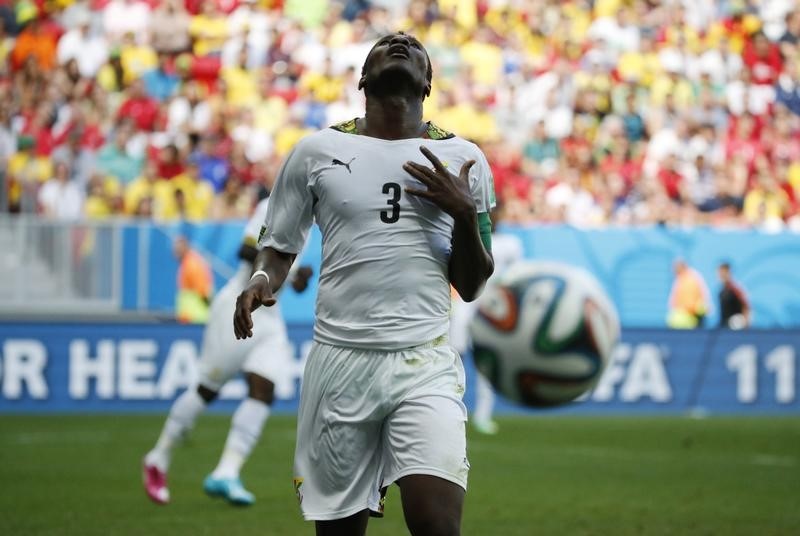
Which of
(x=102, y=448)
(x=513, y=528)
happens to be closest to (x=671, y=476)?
(x=513, y=528)

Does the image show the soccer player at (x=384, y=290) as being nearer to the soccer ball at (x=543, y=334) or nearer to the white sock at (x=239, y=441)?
the soccer ball at (x=543, y=334)

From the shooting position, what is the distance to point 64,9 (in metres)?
24.3

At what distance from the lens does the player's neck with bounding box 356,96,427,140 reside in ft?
17.2

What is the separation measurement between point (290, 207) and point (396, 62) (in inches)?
26.1

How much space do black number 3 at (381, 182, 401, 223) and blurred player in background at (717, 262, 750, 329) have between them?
1686 cm

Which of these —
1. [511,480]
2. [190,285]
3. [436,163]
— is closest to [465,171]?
[436,163]

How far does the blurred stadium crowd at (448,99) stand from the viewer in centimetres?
2153

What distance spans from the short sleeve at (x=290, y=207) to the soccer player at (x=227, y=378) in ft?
15.3

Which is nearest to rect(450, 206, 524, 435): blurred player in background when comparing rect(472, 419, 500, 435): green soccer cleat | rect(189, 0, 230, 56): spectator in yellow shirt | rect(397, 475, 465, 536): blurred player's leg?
rect(472, 419, 500, 435): green soccer cleat

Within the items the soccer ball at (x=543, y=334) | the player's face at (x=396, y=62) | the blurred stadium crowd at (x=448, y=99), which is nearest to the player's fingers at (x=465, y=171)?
the player's face at (x=396, y=62)

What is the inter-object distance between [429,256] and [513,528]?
4570 millimetres

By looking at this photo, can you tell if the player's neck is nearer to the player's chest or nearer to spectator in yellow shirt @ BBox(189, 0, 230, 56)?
the player's chest

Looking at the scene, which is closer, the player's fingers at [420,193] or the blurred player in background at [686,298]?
the player's fingers at [420,193]

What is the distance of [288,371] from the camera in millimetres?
17688
